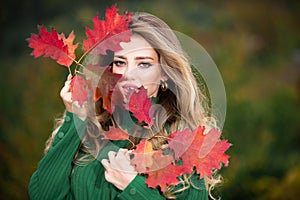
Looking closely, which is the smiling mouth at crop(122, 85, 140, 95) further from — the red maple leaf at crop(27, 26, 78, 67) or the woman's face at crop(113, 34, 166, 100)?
the red maple leaf at crop(27, 26, 78, 67)

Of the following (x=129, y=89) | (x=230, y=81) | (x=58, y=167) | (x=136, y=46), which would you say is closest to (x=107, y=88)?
(x=129, y=89)

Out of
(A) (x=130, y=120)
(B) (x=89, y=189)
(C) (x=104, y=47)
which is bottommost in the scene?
(B) (x=89, y=189)

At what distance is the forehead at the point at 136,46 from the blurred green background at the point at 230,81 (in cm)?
267

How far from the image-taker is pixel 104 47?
138 centimetres

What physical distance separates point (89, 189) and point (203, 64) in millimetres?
474

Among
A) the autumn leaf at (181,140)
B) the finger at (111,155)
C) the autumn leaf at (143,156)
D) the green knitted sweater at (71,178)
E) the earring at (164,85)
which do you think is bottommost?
the green knitted sweater at (71,178)

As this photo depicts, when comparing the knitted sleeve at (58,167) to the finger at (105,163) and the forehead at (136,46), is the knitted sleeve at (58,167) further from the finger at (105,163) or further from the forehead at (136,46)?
the forehead at (136,46)

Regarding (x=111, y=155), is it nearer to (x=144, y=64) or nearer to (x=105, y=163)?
(x=105, y=163)

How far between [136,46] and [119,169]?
0.35 metres

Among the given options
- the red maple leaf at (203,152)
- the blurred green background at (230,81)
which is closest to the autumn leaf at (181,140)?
the red maple leaf at (203,152)

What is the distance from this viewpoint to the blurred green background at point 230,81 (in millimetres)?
4332

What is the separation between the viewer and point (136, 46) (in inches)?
58.3

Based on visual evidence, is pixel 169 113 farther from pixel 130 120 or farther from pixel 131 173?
pixel 131 173

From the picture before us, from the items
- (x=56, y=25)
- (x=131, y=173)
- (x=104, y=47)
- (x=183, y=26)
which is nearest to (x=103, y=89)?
(x=104, y=47)
